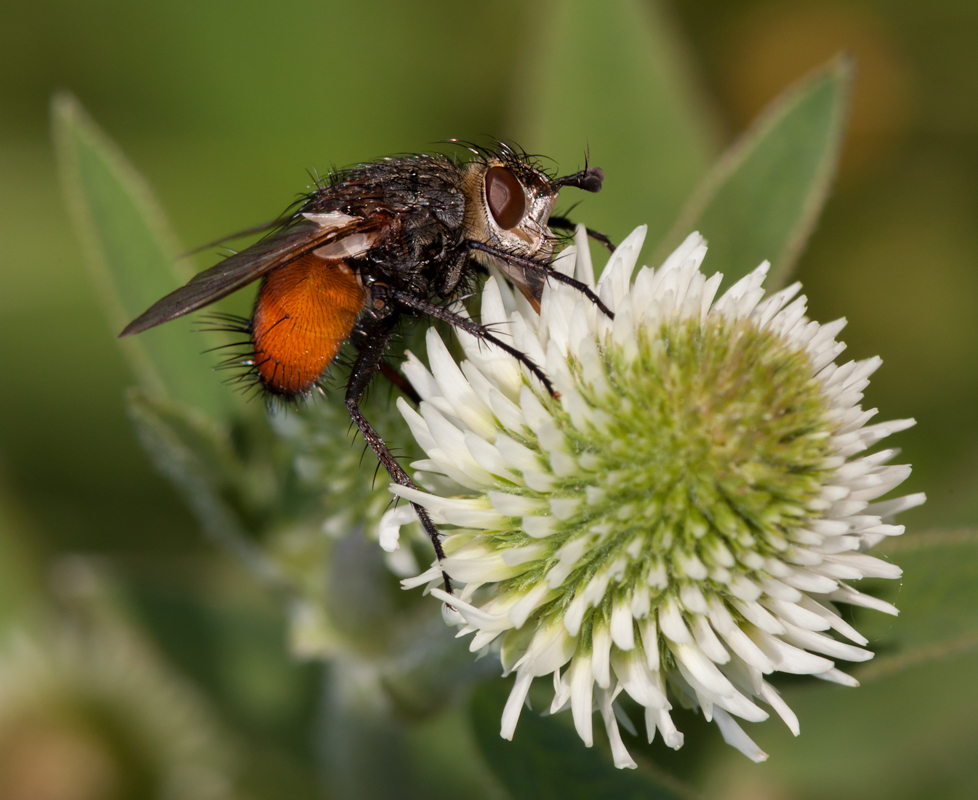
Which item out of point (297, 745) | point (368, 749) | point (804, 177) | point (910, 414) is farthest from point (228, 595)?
point (910, 414)

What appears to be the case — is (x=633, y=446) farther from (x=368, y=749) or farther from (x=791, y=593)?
(x=368, y=749)

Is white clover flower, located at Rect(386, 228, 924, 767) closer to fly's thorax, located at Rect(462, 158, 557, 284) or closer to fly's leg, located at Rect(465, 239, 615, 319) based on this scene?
fly's leg, located at Rect(465, 239, 615, 319)

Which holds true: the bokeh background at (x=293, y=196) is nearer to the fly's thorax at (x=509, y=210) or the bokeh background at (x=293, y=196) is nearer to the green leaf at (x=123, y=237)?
the green leaf at (x=123, y=237)

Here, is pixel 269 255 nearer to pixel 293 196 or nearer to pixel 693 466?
pixel 693 466

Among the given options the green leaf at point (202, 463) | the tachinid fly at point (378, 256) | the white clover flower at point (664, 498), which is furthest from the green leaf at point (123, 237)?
the white clover flower at point (664, 498)

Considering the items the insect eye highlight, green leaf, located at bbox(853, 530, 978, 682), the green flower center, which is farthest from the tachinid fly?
green leaf, located at bbox(853, 530, 978, 682)

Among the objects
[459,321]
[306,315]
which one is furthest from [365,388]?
[459,321]
